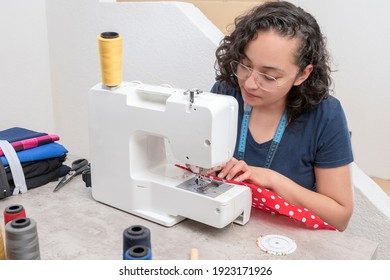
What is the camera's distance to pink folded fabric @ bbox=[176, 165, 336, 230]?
115 cm

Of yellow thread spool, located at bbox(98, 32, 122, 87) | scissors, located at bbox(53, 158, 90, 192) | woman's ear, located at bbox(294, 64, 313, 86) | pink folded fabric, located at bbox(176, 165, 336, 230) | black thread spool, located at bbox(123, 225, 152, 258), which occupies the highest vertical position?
yellow thread spool, located at bbox(98, 32, 122, 87)

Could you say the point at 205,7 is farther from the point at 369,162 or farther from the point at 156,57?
the point at 369,162

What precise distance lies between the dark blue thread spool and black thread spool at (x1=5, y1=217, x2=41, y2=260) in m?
0.20

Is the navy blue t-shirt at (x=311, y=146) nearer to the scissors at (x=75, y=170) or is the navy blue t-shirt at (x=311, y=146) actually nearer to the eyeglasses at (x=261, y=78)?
the eyeglasses at (x=261, y=78)

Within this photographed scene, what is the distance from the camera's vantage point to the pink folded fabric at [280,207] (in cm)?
115

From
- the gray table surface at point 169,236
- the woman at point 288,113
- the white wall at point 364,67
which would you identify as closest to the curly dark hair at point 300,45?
the woman at point 288,113

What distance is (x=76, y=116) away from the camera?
96.0 inches

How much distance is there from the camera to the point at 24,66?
85.7 inches

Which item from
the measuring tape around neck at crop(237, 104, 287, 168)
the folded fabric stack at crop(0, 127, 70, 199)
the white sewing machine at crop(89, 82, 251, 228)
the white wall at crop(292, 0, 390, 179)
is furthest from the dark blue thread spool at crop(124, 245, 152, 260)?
the white wall at crop(292, 0, 390, 179)

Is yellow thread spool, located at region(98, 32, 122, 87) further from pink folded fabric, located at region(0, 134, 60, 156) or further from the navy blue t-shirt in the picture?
the navy blue t-shirt

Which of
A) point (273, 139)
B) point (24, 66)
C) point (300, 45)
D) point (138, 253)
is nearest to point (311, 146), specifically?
point (273, 139)

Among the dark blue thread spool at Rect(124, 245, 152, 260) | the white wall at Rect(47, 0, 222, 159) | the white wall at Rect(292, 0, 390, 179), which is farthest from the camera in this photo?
the white wall at Rect(292, 0, 390, 179)

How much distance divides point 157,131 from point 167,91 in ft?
0.35

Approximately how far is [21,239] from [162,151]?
21.0 inches
